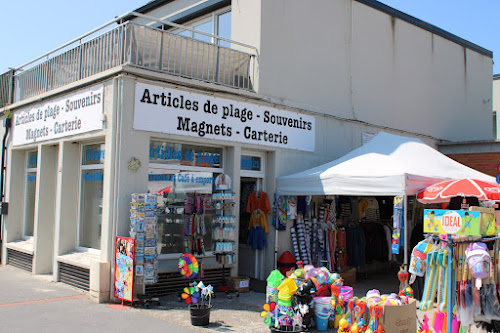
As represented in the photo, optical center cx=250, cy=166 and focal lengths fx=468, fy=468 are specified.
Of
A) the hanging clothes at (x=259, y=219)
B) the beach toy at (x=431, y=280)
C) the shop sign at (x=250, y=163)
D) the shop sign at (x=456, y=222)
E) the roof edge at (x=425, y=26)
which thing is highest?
the roof edge at (x=425, y=26)

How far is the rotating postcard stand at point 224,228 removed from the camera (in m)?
8.50

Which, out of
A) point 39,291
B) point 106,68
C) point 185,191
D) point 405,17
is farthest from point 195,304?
point 405,17

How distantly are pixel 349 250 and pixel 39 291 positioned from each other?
21.0 ft

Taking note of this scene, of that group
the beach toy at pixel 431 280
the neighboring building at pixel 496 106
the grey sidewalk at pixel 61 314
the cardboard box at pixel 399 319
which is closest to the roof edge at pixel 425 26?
the neighboring building at pixel 496 106

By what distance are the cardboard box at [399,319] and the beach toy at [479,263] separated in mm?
1113

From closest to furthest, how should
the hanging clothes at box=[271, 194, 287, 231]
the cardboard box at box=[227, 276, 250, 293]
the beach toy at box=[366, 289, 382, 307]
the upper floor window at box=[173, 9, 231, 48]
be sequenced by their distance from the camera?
1. the beach toy at box=[366, 289, 382, 307]
2. the cardboard box at box=[227, 276, 250, 293]
3. the hanging clothes at box=[271, 194, 287, 231]
4. the upper floor window at box=[173, 9, 231, 48]

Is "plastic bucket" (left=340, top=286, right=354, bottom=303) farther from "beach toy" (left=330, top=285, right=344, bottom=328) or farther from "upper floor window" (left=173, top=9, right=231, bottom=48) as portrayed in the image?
"upper floor window" (left=173, top=9, right=231, bottom=48)

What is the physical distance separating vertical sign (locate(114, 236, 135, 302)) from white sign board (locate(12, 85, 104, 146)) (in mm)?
2183

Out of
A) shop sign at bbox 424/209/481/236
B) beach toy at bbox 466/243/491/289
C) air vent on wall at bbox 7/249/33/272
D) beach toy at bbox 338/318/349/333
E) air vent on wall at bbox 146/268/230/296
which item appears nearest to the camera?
beach toy at bbox 466/243/491/289

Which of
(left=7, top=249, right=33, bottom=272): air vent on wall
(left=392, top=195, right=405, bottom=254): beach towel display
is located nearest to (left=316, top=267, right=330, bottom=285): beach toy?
(left=392, top=195, right=405, bottom=254): beach towel display

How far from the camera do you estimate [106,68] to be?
338 inches

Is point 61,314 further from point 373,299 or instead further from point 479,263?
point 479,263

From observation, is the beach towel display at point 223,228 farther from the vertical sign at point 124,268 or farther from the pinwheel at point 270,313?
the pinwheel at point 270,313

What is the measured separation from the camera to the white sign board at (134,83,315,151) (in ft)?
26.6
